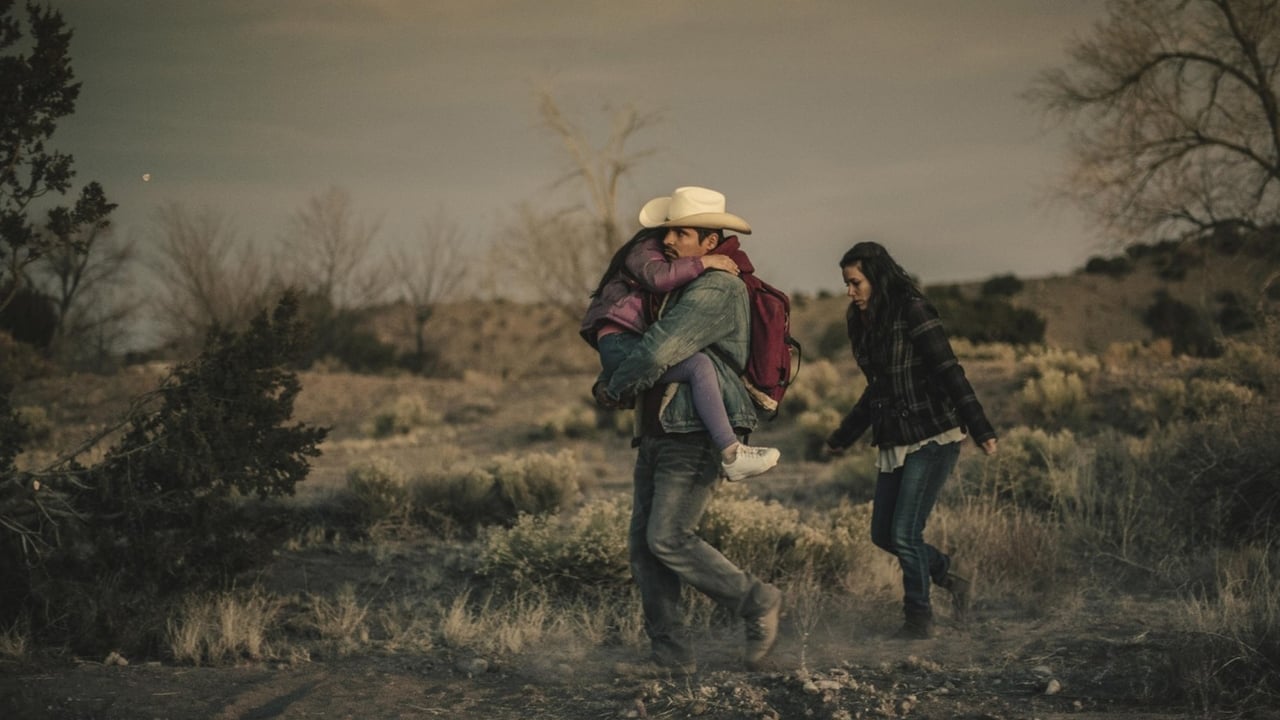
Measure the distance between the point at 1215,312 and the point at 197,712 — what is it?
136 ft

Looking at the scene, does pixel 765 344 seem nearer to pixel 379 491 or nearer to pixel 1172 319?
pixel 379 491

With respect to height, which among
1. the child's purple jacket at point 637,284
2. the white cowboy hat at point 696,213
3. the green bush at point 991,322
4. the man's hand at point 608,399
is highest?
the green bush at point 991,322

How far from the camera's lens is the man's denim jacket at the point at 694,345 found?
491cm

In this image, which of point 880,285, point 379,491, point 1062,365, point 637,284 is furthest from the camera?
point 1062,365

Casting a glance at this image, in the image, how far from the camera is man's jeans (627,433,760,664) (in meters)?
5.13

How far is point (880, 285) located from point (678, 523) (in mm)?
1872

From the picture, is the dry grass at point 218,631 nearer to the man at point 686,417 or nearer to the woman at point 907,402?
the man at point 686,417

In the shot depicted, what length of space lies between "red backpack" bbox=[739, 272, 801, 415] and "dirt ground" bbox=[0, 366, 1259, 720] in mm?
1348

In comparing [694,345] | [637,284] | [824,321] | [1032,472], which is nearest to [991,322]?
[824,321]

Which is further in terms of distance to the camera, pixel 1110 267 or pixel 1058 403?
pixel 1110 267

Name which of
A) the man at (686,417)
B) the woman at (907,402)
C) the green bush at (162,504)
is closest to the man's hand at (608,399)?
the man at (686,417)

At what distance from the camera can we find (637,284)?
5.17 metres

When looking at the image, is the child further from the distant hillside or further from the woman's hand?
the distant hillside

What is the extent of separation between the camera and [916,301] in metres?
5.98
